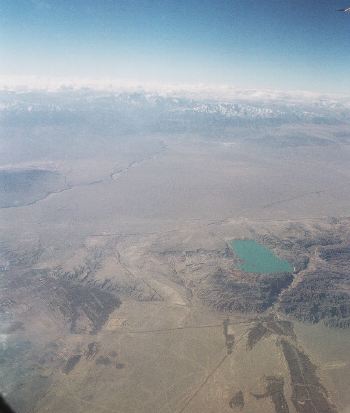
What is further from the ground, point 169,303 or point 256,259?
point 256,259

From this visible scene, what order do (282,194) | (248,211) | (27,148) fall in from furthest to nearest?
(27,148) → (282,194) → (248,211)

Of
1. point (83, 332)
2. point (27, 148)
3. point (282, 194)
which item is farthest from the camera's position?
point (27, 148)

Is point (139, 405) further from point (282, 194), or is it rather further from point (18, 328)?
point (282, 194)

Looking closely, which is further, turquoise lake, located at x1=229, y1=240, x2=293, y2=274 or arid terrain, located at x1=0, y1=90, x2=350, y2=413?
turquoise lake, located at x1=229, y1=240, x2=293, y2=274

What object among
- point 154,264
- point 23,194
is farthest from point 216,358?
point 23,194

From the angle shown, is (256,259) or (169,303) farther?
(256,259)

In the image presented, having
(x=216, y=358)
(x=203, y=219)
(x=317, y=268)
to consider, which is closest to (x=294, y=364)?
(x=216, y=358)

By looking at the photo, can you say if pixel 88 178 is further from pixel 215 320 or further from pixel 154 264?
pixel 215 320

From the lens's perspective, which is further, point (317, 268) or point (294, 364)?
point (317, 268)

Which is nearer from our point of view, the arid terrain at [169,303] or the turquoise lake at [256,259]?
the arid terrain at [169,303]
